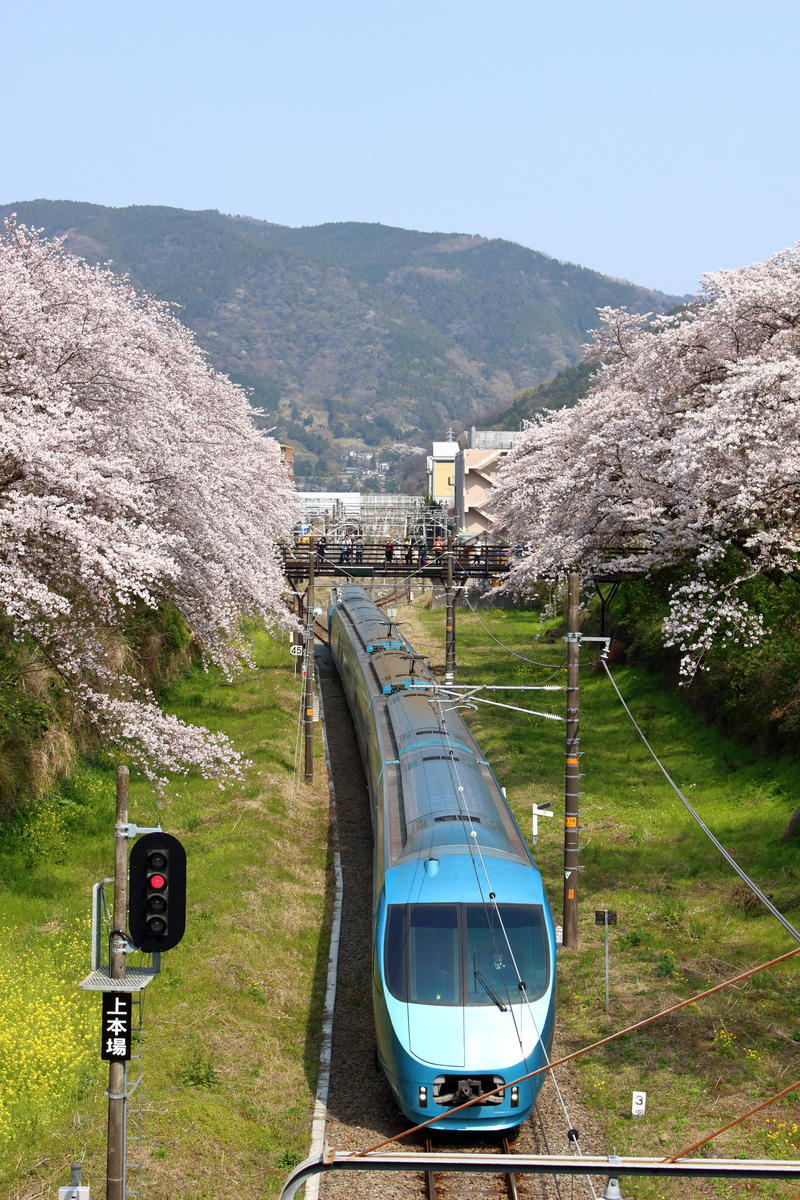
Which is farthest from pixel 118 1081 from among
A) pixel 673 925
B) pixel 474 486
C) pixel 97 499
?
pixel 474 486

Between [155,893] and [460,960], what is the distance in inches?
186

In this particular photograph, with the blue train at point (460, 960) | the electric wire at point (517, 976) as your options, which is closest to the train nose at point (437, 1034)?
the blue train at point (460, 960)

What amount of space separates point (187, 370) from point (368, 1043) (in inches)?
873

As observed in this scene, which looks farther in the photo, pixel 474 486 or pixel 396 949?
pixel 474 486

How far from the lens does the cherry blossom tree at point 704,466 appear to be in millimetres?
23312

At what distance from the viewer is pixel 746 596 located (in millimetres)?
29594

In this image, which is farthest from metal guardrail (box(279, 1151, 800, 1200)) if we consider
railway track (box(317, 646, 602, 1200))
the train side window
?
the train side window

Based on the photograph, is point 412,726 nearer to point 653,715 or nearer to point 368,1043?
point 368,1043

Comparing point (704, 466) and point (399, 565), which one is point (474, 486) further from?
point (704, 466)

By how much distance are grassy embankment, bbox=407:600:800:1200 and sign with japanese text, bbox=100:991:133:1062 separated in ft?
18.5

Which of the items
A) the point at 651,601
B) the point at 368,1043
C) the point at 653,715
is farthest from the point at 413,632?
the point at 368,1043

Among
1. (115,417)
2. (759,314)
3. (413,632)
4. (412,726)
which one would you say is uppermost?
(759,314)

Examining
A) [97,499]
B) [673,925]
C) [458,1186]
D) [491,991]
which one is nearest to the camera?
[458,1186]

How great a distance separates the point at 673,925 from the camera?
769 inches
